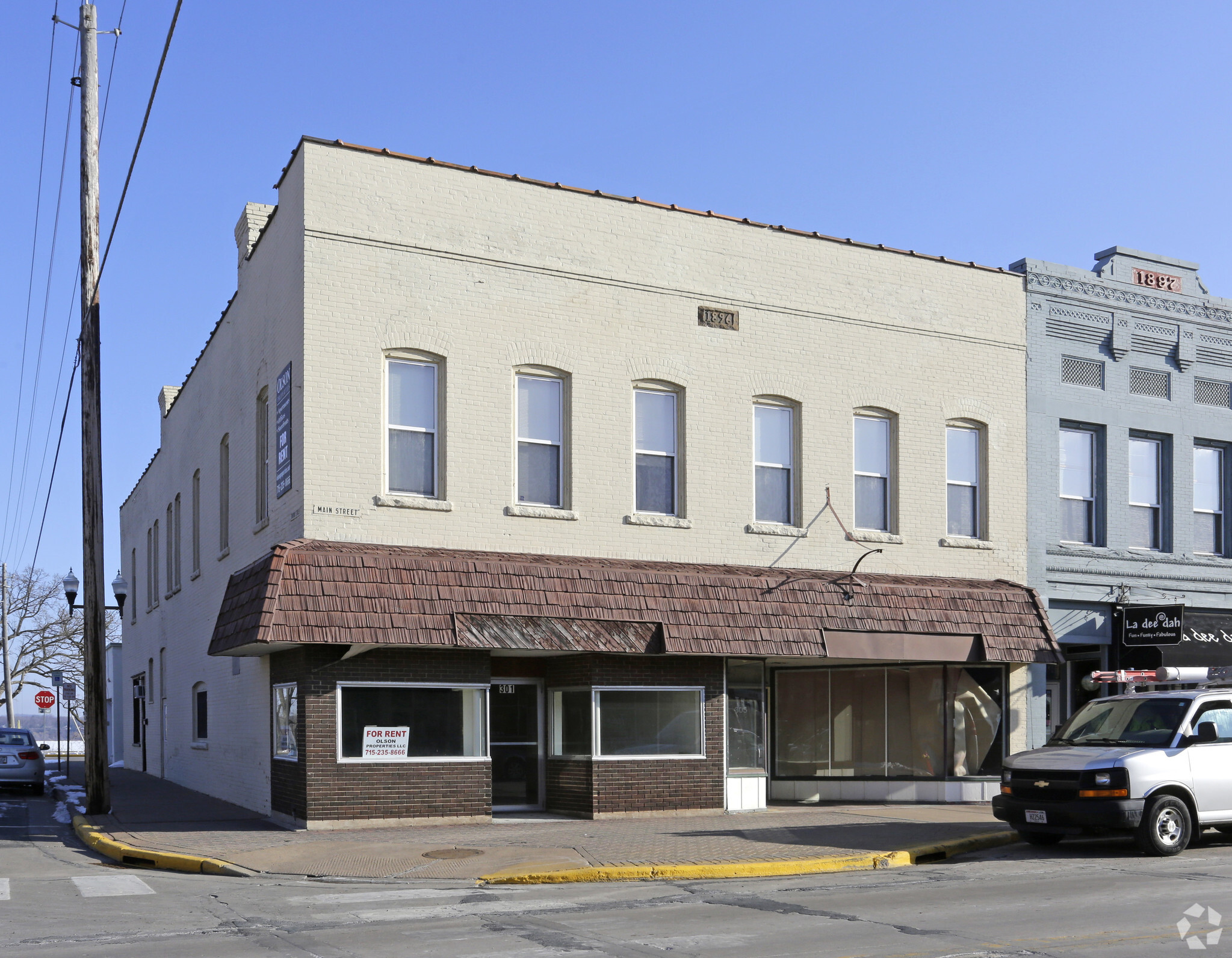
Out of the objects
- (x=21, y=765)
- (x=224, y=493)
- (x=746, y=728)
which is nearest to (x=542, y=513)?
(x=746, y=728)

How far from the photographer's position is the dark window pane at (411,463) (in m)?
16.8

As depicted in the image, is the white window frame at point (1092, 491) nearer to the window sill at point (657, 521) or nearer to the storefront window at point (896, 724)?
the storefront window at point (896, 724)

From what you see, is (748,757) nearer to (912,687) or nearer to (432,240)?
(912,687)

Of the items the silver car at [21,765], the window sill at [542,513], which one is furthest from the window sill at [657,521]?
the silver car at [21,765]

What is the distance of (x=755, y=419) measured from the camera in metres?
19.3

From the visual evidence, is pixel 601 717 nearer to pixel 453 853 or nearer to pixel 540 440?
pixel 540 440

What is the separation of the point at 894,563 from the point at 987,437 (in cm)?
268

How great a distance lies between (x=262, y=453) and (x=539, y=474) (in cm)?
428

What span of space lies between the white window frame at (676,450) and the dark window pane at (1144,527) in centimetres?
838

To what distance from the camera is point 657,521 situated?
18.2m

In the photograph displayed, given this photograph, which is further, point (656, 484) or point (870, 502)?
point (870, 502)

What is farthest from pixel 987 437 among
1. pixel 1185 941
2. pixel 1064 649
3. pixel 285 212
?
pixel 1185 941

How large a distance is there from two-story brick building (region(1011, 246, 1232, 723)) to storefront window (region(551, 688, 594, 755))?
7.86 metres

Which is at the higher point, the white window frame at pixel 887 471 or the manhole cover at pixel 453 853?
the white window frame at pixel 887 471
